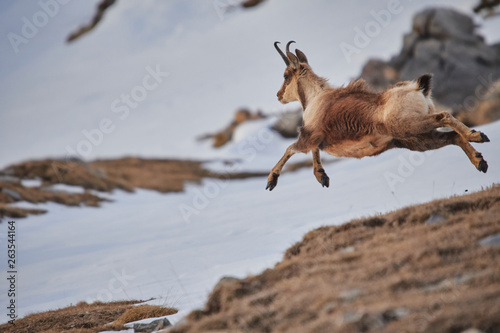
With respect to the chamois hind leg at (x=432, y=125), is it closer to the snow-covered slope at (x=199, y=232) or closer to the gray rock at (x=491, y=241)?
the gray rock at (x=491, y=241)

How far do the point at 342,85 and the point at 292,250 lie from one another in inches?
122

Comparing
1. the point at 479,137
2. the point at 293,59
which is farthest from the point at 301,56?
the point at 479,137

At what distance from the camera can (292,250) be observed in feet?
20.4

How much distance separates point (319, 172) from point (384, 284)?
3165mm

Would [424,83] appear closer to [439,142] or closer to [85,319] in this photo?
[439,142]

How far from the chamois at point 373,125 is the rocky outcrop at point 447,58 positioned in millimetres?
30175

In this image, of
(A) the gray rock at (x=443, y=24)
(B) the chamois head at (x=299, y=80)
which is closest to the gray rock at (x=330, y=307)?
(B) the chamois head at (x=299, y=80)

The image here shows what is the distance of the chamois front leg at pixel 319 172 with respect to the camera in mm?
6912

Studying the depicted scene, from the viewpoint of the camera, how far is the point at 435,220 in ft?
18.5

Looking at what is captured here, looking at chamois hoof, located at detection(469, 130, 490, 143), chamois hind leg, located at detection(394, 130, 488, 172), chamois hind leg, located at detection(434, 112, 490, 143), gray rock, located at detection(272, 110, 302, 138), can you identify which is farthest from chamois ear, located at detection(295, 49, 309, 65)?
gray rock, located at detection(272, 110, 302, 138)

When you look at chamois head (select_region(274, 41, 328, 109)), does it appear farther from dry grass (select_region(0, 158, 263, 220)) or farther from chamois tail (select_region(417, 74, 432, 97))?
dry grass (select_region(0, 158, 263, 220))

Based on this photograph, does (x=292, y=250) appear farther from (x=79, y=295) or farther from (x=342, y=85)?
(x=79, y=295)

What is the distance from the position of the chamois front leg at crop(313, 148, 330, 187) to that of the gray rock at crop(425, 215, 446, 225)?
1551mm

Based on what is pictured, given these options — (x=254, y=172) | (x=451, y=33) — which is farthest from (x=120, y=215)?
(x=451, y=33)
